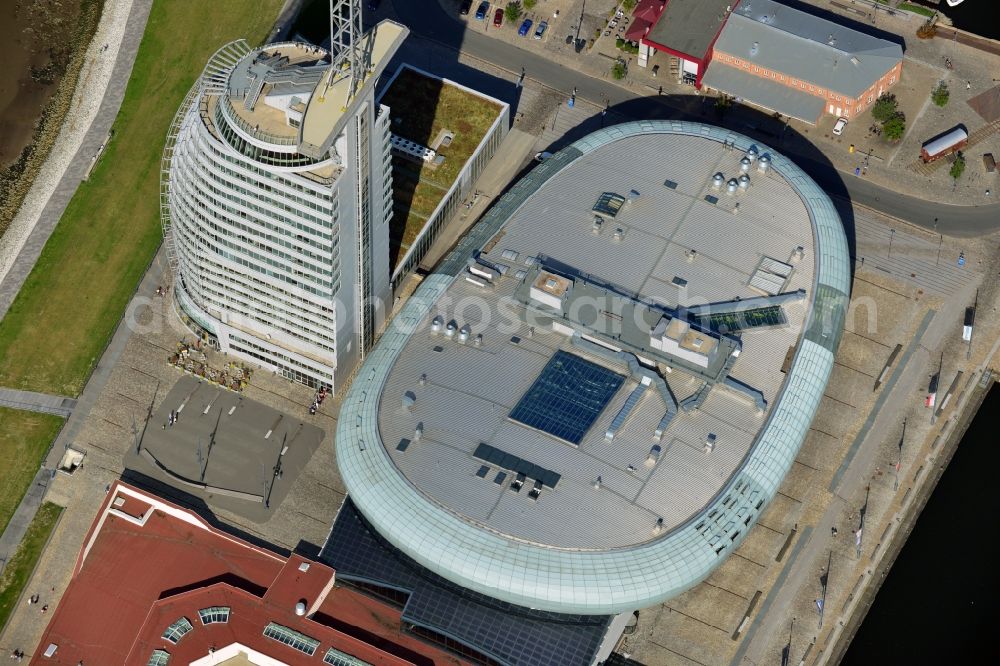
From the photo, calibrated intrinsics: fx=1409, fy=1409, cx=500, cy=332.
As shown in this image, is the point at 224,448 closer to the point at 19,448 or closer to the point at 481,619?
the point at 19,448

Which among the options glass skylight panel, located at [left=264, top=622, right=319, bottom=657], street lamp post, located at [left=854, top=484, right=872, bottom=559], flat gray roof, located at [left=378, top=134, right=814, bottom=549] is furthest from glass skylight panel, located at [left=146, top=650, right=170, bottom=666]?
street lamp post, located at [left=854, top=484, right=872, bottom=559]

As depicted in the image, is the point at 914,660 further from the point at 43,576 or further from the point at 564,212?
the point at 43,576

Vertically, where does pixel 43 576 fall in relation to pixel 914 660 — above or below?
below

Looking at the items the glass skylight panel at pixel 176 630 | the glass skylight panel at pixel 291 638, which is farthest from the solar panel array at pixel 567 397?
the glass skylight panel at pixel 176 630

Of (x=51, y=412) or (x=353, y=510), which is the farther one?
(x=51, y=412)

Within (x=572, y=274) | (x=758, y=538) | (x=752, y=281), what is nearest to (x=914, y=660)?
(x=758, y=538)

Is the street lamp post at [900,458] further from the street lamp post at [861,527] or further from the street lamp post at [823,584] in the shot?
the street lamp post at [823,584]

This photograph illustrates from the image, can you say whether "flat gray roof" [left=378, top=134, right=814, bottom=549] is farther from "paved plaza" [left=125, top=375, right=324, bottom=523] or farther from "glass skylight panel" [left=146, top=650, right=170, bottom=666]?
"glass skylight panel" [left=146, top=650, right=170, bottom=666]
